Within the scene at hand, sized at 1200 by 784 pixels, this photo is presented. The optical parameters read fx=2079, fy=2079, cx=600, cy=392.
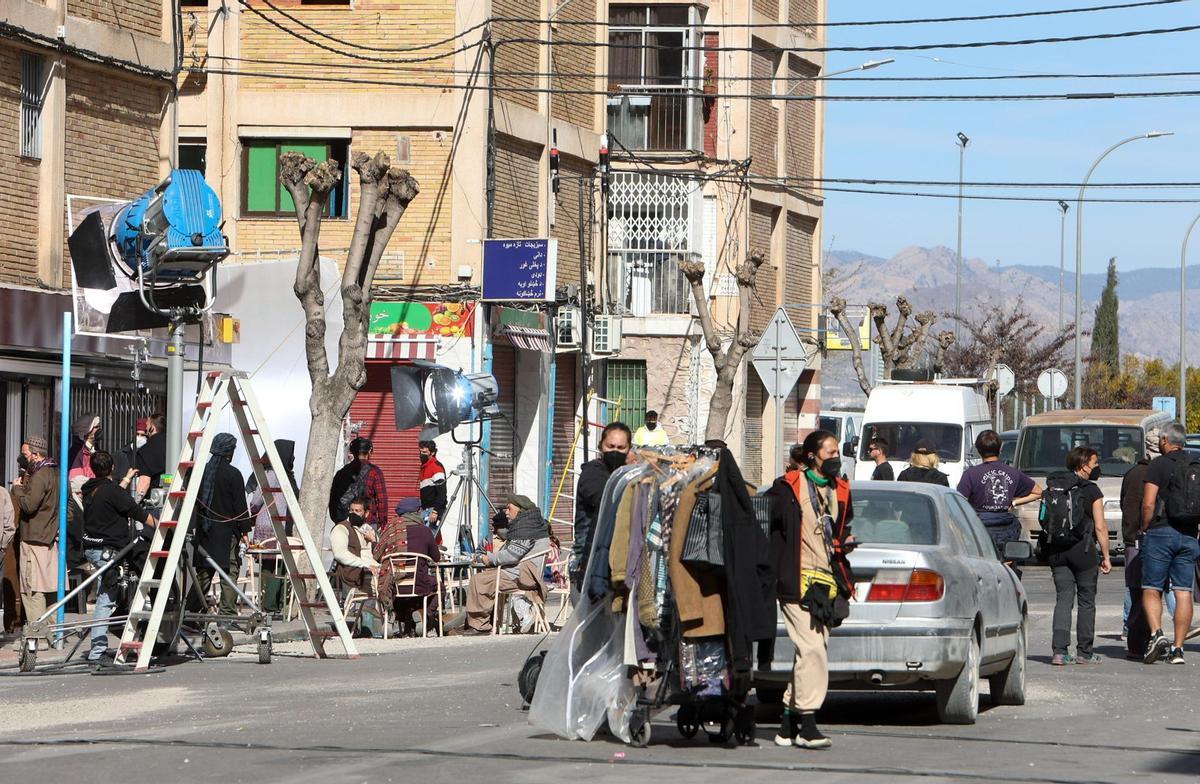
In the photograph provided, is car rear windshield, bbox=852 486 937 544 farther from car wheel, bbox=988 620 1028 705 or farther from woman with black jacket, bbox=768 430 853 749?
car wheel, bbox=988 620 1028 705

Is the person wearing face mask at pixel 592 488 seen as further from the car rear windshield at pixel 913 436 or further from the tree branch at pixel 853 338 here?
the tree branch at pixel 853 338

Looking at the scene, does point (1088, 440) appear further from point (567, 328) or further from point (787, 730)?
point (787, 730)

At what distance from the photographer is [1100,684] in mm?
15398

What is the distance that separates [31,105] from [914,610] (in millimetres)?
14398

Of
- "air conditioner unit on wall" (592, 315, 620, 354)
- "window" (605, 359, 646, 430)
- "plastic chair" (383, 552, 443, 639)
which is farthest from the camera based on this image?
"window" (605, 359, 646, 430)

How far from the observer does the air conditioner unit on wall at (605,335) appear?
3659 cm

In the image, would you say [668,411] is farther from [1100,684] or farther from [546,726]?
[546,726]

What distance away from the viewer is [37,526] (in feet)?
62.1

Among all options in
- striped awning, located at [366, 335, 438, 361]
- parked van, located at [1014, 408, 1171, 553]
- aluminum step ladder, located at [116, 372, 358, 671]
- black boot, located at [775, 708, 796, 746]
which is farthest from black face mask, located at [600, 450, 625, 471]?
parked van, located at [1014, 408, 1171, 553]

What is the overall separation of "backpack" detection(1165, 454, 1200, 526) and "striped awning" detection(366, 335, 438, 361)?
16.1 meters

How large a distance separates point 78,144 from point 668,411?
60.5ft

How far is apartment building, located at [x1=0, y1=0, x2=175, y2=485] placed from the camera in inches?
860

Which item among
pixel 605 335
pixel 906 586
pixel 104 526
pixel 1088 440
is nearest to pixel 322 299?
pixel 104 526

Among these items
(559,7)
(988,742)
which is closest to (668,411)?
(559,7)
